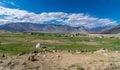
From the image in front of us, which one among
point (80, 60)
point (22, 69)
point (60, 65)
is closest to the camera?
point (22, 69)

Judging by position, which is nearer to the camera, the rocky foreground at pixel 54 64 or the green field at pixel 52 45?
the rocky foreground at pixel 54 64

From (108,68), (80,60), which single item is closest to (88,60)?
(80,60)

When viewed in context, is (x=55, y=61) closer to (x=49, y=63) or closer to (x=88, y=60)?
(x=49, y=63)

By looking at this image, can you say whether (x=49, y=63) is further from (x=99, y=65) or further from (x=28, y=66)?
(x=99, y=65)

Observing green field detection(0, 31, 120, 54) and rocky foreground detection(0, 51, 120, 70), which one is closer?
rocky foreground detection(0, 51, 120, 70)

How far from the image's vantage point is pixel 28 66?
2625 cm

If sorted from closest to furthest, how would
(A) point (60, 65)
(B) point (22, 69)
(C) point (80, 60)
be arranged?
(B) point (22, 69) → (A) point (60, 65) → (C) point (80, 60)

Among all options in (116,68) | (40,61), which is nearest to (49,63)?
(40,61)

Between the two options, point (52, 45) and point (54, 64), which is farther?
point (52, 45)

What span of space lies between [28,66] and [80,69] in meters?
5.00

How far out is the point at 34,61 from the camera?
27.9 metres

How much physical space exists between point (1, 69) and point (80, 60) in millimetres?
8918

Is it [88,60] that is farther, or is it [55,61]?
[88,60]

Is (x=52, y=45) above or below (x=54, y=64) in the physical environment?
above
